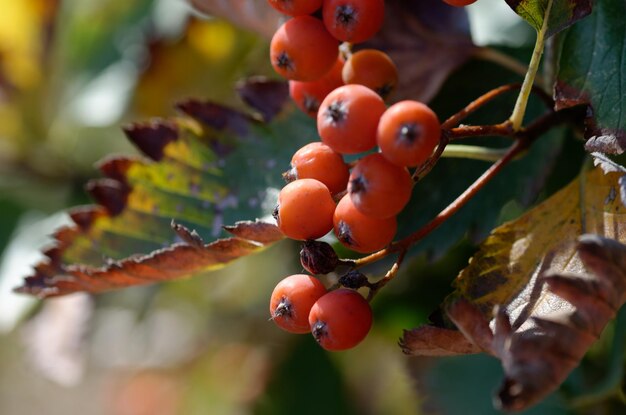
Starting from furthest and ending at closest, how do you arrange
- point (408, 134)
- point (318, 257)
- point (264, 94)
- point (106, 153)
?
point (106, 153)
point (264, 94)
point (318, 257)
point (408, 134)

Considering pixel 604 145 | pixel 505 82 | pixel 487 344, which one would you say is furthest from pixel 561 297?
pixel 505 82

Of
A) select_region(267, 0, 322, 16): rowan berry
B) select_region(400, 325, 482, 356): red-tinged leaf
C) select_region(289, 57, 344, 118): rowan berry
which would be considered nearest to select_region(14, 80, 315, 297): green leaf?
select_region(289, 57, 344, 118): rowan berry

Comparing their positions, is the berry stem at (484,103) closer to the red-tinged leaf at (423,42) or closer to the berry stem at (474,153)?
the berry stem at (474,153)

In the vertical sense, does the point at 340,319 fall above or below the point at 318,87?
below

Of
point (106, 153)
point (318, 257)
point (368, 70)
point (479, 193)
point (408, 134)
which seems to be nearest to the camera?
point (408, 134)

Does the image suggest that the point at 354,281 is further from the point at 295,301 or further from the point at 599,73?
the point at 599,73

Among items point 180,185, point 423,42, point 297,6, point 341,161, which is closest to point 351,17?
point 297,6
